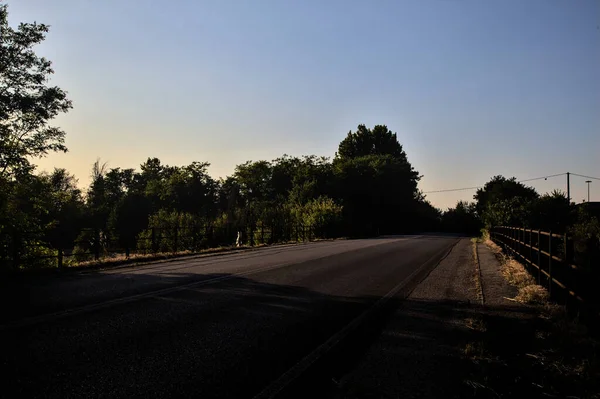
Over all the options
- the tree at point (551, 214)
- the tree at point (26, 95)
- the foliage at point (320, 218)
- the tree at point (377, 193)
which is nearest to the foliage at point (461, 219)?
the tree at point (377, 193)

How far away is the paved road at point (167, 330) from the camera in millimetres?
4188

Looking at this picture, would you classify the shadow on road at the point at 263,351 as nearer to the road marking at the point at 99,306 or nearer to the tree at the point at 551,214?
the road marking at the point at 99,306

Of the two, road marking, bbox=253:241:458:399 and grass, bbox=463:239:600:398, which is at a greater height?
grass, bbox=463:239:600:398

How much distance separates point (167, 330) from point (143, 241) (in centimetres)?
3056

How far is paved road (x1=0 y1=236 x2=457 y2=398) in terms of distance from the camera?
165 inches

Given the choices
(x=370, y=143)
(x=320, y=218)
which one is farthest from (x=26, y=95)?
(x=370, y=143)

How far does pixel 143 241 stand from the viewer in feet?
114

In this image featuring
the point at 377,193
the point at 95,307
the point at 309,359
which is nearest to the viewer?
the point at 309,359

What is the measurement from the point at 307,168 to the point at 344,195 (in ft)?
25.3

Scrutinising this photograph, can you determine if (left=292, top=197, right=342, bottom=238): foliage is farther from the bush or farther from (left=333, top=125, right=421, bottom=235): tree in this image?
(left=333, top=125, right=421, bottom=235): tree

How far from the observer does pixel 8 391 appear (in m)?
3.87

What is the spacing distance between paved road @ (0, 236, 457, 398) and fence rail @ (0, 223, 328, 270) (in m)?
4.60

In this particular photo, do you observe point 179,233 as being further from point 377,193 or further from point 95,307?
point 377,193

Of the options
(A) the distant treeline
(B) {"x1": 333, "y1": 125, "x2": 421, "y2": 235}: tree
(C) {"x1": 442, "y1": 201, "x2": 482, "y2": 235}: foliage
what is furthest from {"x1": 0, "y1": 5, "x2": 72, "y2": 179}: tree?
(C) {"x1": 442, "y1": 201, "x2": 482, "y2": 235}: foliage
